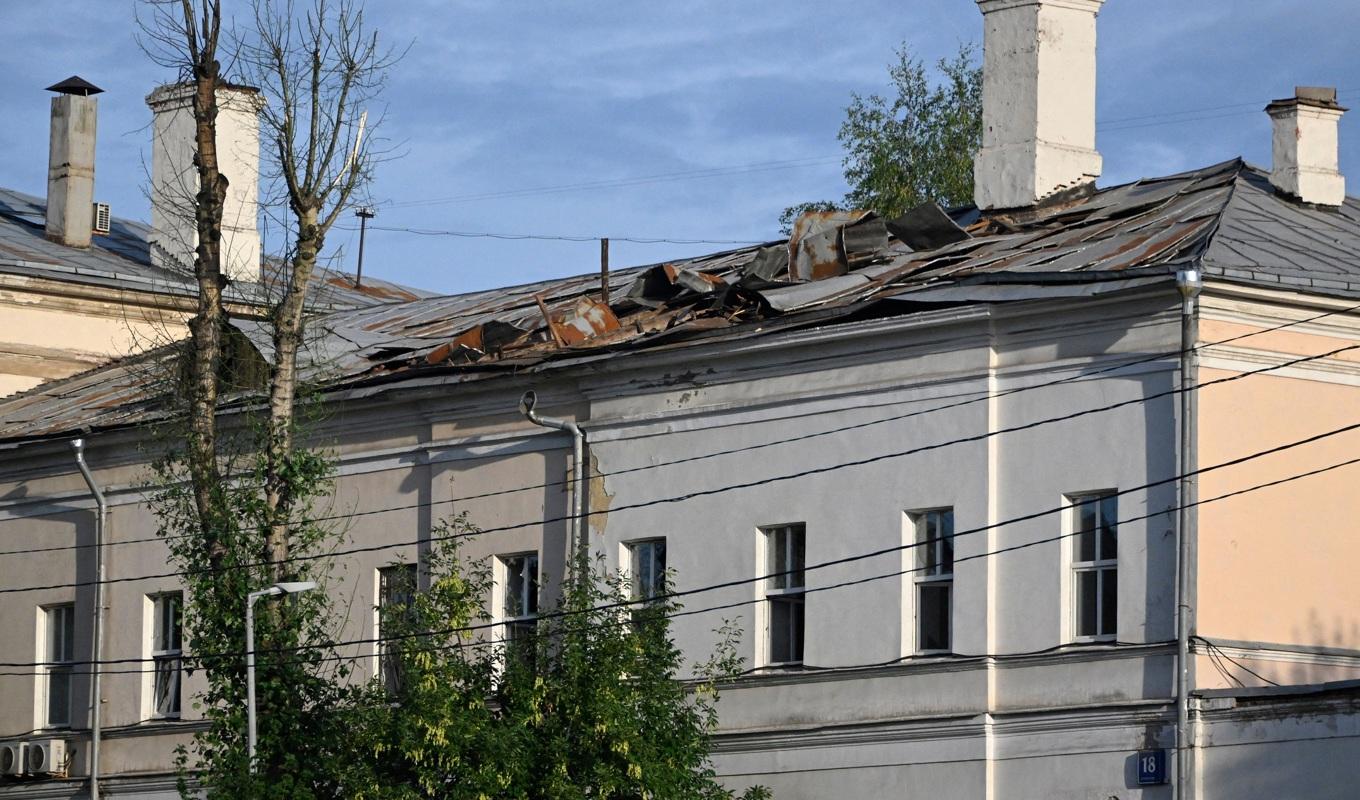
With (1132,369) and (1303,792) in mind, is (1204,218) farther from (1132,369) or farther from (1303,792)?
(1303,792)

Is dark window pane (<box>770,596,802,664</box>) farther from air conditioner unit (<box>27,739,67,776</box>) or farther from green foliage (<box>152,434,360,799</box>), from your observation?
air conditioner unit (<box>27,739,67,776</box>)

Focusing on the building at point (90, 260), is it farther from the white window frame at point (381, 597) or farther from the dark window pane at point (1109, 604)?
the dark window pane at point (1109, 604)

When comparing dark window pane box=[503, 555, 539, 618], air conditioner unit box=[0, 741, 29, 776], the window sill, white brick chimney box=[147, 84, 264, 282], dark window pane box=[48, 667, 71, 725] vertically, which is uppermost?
white brick chimney box=[147, 84, 264, 282]

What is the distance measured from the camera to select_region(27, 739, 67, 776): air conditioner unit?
2969cm

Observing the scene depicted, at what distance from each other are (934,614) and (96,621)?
1195 cm

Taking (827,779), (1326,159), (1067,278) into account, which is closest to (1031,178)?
(1326,159)

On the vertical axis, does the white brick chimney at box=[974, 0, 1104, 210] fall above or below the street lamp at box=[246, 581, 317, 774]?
above

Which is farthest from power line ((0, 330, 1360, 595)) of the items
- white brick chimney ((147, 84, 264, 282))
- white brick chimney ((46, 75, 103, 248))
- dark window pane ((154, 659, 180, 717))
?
white brick chimney ((46, 75, 103, 248))

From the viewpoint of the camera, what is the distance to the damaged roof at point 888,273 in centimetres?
2192

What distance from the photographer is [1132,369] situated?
21.4 meters

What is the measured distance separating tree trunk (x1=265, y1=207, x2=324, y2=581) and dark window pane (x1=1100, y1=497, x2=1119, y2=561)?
8.13m

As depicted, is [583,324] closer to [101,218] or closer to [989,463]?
[989,463]

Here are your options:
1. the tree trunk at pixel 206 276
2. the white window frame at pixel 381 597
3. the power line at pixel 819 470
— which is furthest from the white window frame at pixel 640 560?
the tree trunk at pixel 206 276

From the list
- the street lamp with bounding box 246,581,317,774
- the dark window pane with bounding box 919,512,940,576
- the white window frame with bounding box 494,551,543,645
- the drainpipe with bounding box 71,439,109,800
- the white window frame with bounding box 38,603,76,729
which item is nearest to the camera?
the dark window pane with bounding box 919,512,940,576
